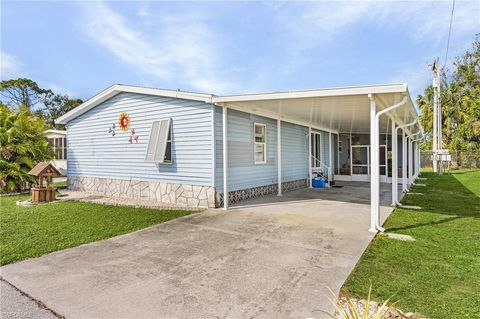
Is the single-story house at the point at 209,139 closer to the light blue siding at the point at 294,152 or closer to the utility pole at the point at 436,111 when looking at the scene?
the light blue siding at the point at 294,152

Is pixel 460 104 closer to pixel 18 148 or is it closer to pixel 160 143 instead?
pixel 160 143

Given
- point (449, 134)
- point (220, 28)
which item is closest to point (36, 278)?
point (220, 28)

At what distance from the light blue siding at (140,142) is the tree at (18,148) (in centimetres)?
125

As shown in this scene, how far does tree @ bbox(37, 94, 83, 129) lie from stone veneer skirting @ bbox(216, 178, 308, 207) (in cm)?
3304

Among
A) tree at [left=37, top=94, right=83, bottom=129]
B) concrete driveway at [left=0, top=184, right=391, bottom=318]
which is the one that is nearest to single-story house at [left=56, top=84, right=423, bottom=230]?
concrete driveway at [left=0, top=184, right=391, bottom=318]

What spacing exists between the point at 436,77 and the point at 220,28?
17178mm

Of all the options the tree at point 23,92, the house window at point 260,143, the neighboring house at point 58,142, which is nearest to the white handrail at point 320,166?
the house window at point 260,143

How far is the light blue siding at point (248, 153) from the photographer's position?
805 cm

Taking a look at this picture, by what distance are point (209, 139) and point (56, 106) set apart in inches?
1404

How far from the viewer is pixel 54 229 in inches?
231

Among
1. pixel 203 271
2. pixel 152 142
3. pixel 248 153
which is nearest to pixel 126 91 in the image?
pixel 152 142

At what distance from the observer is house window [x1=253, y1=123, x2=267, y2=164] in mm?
9695

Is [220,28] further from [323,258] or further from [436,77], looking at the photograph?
[436,77]

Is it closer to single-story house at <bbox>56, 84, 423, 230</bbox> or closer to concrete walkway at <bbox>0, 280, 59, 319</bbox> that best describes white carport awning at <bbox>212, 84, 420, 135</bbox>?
single-story house at <bbox>56, 84, 423, 230</bbox>
